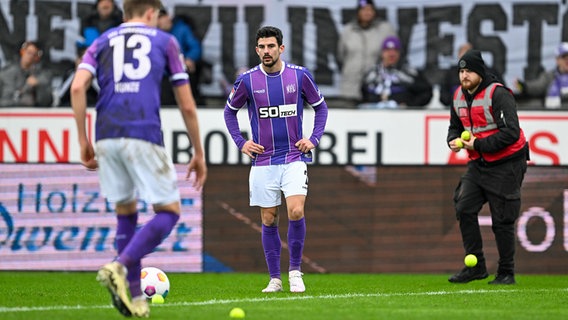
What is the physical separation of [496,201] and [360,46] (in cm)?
497

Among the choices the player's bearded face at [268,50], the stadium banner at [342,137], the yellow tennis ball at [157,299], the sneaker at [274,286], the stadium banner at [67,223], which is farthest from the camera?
the stadium banner at [342,137]

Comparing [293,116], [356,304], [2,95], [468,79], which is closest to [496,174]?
[468,79]

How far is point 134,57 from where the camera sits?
752cm

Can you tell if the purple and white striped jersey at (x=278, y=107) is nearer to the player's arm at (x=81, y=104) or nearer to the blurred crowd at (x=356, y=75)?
the player's arm at (x=81, y=104)

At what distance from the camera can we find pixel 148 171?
7.46m

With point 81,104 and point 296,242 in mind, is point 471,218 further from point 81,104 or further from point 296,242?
point 81,104

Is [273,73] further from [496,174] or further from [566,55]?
[566,55]

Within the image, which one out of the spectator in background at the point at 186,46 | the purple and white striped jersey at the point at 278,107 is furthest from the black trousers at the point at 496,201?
the spectator in background at the point at 186,46

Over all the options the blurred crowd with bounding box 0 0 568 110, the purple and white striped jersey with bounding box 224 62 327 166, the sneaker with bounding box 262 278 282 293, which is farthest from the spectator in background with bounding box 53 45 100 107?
the sneaker with bounding box 262 278 282 293

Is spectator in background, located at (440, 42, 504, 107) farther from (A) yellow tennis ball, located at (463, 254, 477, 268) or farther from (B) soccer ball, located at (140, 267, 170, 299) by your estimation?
(B) soccer ball, located at (140, 267, 170, 299)

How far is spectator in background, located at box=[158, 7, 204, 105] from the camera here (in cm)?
1532

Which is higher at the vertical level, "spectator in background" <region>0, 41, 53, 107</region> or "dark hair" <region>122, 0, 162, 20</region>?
"dark hair" <region>122, 0, 162, 20</region>

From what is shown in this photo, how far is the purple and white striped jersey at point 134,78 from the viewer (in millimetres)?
7492

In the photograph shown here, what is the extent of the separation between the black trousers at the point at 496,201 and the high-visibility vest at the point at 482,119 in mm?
98
